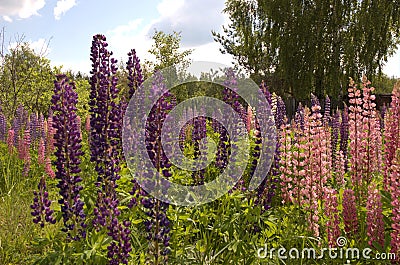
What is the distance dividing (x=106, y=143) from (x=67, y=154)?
0.32 m

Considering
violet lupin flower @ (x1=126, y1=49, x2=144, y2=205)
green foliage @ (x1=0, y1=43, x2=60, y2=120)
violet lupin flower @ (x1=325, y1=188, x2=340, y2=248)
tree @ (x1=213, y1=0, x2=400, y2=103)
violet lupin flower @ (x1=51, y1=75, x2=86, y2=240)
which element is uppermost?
tree @ (x1=213, y1=0, x2=400, y2=103)

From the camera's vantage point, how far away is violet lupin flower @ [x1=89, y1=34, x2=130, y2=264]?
2.75 meters

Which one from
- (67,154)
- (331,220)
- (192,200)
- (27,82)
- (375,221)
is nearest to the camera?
(67,154)

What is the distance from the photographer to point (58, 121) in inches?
109

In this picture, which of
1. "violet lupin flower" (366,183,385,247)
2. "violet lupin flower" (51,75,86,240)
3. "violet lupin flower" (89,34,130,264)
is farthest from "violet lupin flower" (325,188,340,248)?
"violet lupin flower" (51,75,86,240)

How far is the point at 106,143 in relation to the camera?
304 centimetres

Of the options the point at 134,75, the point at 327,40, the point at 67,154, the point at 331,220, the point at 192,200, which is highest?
the point at 327,40

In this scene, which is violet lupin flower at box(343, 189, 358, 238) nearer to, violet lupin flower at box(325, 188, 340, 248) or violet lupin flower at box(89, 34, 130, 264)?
violet lupin flower at box(325, 188, 340, 248)

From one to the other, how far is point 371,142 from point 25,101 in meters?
14.5

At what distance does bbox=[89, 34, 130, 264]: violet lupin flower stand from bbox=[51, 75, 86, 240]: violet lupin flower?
6.4 inches

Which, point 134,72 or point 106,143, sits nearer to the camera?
point 106,143

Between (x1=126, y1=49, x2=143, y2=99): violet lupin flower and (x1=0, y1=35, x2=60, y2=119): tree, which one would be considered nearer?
(x1=126, y1=49, x2=143, y2=99): violet lupin flower

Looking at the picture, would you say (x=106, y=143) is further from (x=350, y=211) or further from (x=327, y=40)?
(x=327, y=40)

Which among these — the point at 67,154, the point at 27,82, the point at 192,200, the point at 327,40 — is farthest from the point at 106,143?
the point at 327,40
